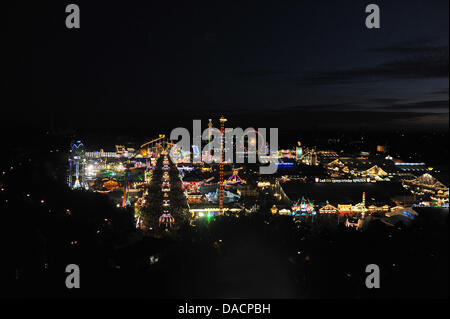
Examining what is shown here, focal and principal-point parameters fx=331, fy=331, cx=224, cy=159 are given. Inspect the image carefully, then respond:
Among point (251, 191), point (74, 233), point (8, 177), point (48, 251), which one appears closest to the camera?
point (48, 251)

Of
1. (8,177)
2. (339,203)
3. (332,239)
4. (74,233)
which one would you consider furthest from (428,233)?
(8,177)

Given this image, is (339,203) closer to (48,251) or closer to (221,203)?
(221,203)

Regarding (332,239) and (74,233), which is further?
(332,239)

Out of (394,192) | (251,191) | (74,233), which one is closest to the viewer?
(74,233)
